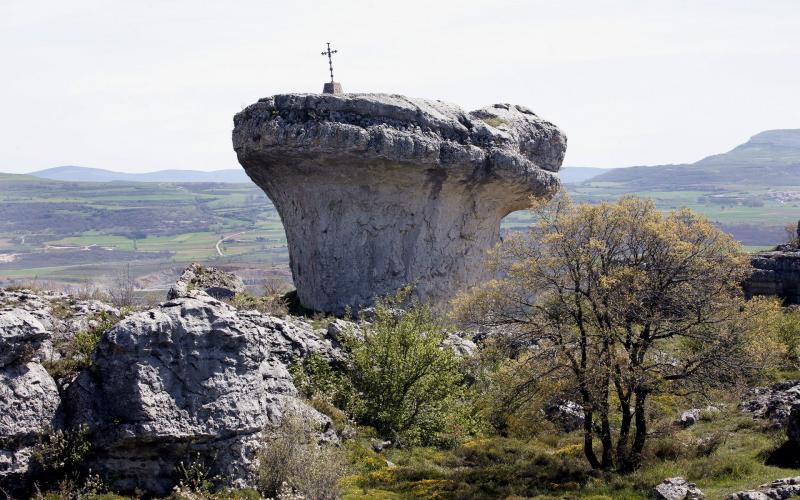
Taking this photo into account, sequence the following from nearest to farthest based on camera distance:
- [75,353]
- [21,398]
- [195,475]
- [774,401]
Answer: [21,398]
[195,475]
[75,353]
[774,401]

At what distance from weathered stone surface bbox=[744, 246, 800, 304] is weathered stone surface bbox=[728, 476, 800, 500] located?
1932cm

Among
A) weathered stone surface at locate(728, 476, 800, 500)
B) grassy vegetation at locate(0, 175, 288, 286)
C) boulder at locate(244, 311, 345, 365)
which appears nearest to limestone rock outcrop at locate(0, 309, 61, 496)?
boulder at locate(244, 311, 345, 365)

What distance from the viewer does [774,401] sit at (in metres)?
20.3

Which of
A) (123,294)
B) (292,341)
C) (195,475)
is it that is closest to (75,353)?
(195,475)

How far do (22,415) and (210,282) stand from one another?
47.9 feet

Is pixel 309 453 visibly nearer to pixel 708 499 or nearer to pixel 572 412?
pixel 708 499

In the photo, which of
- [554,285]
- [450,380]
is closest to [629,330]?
[554,285]

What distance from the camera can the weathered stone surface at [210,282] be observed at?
2814 cm

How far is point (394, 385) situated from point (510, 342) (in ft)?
11.6

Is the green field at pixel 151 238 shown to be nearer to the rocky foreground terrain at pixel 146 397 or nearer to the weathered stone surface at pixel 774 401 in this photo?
the weathered stone surface at pixel 774 401

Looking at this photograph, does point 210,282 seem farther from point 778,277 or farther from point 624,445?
point 778,277

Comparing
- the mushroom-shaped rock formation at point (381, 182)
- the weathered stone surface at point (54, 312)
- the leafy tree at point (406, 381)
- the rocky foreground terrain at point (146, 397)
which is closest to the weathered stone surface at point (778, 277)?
the mushroom-shaped rock formation at point (381, 182)

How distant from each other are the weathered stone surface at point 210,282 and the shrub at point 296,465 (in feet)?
40.1

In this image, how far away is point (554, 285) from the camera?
1741 centimetres
